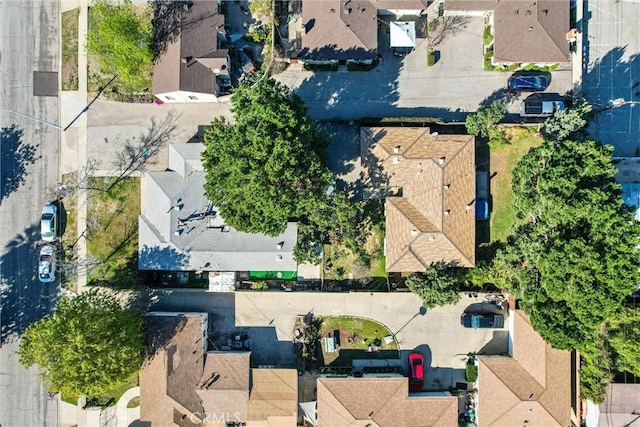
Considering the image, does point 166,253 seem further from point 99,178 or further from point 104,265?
Result: point 99,178

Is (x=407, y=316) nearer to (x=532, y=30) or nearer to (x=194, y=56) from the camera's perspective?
(x=532, y=30)

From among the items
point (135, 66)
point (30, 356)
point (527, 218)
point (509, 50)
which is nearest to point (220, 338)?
point (30, 356)

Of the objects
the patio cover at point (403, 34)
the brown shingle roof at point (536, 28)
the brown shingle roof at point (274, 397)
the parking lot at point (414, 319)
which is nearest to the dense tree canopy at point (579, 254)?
the parking lot at point (414, 319)

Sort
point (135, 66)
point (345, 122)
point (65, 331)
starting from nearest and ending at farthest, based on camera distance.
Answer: point (65, 331)
point (135, 66)
point (345, 122)

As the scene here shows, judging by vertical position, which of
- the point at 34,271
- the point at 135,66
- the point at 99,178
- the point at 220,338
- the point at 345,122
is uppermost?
the point at 135,66

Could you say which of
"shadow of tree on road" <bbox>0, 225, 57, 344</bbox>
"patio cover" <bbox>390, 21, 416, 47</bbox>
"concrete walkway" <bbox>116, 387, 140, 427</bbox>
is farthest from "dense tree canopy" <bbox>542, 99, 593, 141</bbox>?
"shadow of tree on road" <bbox>0, 225, 57, 344</bbox>

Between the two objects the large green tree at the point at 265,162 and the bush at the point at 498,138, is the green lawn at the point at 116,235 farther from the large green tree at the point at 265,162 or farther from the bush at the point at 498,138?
the bush at the point at 498,138

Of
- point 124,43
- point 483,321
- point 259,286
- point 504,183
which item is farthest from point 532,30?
point 124,43

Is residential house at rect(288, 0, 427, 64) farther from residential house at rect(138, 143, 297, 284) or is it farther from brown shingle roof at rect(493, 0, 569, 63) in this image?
residential house at rect(138, 143, 297, 284)
